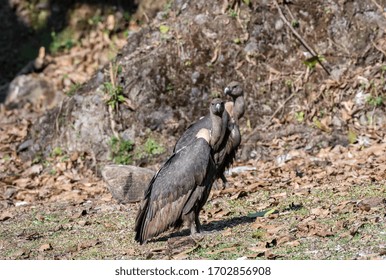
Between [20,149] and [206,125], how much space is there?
570cm

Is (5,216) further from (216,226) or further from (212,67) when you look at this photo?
(212,67)

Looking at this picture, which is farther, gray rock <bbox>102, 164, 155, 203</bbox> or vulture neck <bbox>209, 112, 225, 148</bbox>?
gray rock <bbox>102, 164, 155, 203</bbox>

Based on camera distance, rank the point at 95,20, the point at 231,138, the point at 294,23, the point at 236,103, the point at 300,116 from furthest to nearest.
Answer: the point at 95,20
the point at 294,23
the point at 300,116
the point at 236,103
the point at 231,138

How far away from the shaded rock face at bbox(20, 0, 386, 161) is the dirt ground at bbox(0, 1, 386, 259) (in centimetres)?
3

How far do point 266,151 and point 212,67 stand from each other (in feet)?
6.65

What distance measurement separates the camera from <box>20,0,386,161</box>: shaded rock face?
50.8ft

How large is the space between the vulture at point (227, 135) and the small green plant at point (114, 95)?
3141 millimetres

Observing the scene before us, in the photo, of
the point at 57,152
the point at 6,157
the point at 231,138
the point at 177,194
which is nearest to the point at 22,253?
the point at 177,194

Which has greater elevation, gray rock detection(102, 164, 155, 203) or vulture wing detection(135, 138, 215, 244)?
vulture wing detection(135, 138, 215, 244)

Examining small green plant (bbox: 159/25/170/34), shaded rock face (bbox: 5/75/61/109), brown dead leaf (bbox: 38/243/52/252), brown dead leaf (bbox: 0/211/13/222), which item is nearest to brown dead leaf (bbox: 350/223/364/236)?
brown dead leaf (bbox: 38/243/52/252)

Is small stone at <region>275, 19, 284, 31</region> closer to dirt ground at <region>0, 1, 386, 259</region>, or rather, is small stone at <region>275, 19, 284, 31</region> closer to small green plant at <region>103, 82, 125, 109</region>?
dirt ground at <region>0, 1, 386, 259</region>

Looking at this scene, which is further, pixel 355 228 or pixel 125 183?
pixel 125 183

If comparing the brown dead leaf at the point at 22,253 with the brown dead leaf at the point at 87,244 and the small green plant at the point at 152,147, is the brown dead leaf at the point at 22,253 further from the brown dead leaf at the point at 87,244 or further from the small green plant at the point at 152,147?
the small green plant at the point at 152,147

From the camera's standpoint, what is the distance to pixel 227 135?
1080cm
